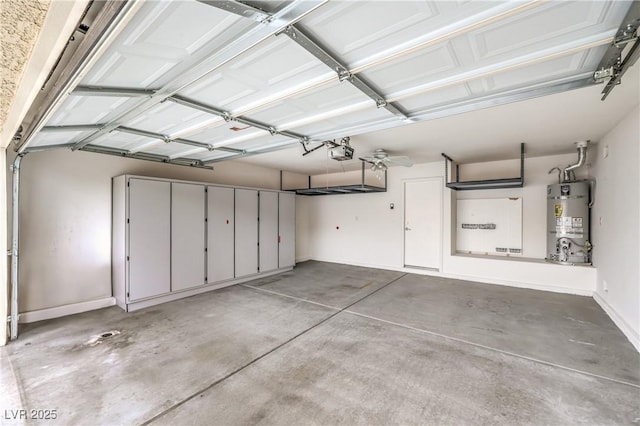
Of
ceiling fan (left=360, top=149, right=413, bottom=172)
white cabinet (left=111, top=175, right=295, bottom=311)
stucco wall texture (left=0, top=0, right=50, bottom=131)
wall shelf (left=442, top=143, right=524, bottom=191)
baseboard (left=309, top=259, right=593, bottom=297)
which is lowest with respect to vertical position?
baseboard (left=309, top=259, right=593, bottom=297)

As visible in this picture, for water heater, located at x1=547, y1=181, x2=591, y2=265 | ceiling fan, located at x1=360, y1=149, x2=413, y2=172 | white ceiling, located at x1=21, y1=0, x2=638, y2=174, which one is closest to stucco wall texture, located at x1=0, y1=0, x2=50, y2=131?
white ceiling, located at x1=21, y1=0, x2=638, y2=174

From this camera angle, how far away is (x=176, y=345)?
2797 millimetres

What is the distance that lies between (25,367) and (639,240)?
6053 mm

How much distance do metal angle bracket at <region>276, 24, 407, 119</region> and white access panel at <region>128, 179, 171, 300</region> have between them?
138 inches

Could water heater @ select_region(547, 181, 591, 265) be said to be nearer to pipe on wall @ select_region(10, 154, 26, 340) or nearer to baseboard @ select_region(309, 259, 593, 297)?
baseboard @ select_region(309, 259, 593, 297)

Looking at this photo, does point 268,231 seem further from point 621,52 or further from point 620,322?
point 620,322

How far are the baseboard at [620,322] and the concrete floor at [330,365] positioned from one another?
8 cm

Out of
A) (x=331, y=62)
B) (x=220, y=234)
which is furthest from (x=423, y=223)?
(x=331, y=62)

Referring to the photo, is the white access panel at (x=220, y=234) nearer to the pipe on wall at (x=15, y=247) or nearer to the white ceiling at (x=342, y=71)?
the white ceiling at (x=342, y=71)

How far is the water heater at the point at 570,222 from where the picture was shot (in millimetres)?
4395

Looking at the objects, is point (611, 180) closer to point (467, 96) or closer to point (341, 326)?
point (467, 96)

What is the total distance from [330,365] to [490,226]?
4836 millimetres

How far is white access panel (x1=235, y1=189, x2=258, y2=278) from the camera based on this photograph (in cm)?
525

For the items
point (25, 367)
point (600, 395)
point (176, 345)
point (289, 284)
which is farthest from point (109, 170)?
point (600, 395)
